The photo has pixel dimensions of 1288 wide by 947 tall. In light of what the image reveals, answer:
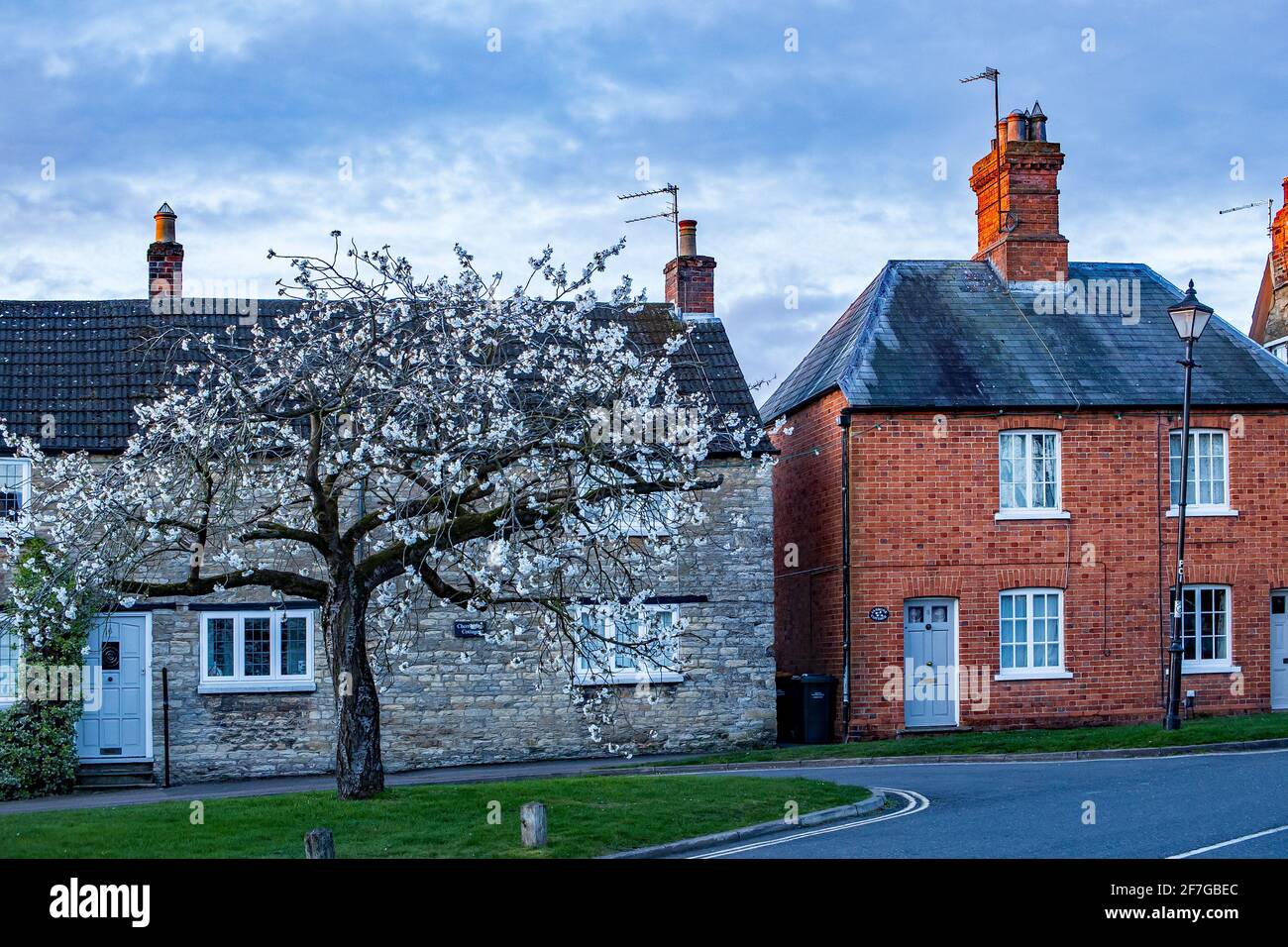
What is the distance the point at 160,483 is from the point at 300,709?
758 centimetres

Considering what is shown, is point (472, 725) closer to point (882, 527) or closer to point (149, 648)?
point (149, 648)

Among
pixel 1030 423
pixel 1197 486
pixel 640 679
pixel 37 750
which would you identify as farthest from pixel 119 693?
pixel 1197 486

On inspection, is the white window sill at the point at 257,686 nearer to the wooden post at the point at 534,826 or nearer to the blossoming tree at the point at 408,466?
the blossoming tree at the point at 408,466

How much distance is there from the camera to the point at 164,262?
85.8 ft

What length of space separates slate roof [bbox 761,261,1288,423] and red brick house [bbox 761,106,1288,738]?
0.06 metres

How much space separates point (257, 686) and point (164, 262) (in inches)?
327

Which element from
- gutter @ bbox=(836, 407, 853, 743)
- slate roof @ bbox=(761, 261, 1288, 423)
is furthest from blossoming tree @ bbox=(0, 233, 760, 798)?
slate roof @ bbox=(761, 261, 1288, 423)

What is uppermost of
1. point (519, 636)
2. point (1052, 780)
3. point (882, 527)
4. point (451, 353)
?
point (451, 353)

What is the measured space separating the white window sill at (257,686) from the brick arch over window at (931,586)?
10356 millimetres

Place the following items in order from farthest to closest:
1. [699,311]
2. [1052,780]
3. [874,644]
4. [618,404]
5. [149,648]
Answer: [699,311] → [874,644] → [149,648] → [1052,780] → [618,404]

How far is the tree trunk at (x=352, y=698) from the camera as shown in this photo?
631 inches

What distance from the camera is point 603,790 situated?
17.1 metres
